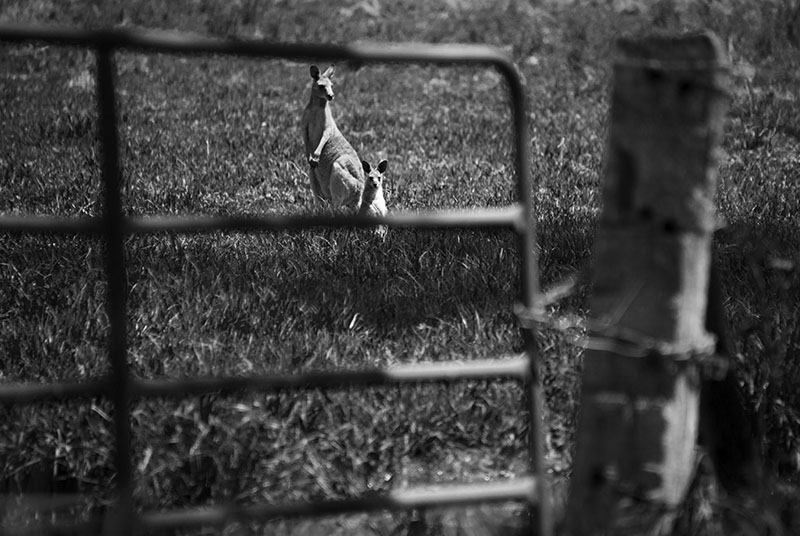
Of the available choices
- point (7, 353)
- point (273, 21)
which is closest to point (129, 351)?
point (7, 353)

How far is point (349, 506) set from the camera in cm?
281

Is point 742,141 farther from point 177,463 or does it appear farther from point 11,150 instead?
point 177,463

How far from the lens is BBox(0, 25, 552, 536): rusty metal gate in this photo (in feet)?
8.79

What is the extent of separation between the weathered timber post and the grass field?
→ 0.26 m

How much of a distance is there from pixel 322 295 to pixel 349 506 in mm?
2636

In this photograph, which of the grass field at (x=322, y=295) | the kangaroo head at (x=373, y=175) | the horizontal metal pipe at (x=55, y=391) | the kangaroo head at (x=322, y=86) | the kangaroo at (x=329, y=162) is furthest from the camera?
the kangaroo head at (x=322, y=86)

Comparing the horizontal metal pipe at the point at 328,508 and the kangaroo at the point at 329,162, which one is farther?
the kangaroo at the point at 329,162

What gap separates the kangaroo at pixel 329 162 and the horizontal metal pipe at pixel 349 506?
20.1ft

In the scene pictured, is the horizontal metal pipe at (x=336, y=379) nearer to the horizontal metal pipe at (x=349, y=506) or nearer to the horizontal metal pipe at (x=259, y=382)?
the horizontal metal pipe at (x=259, y=382)

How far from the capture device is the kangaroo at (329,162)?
8.97m

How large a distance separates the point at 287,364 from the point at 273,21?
1225 cm

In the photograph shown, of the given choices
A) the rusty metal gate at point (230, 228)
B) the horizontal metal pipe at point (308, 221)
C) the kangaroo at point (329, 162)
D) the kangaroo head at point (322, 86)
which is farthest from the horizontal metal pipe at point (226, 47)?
the kangaroo head at point (322, 86)

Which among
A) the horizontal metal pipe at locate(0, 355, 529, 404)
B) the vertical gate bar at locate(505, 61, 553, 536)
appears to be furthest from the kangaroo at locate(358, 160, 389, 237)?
the horizontal metal pipe at locate(0, 355, 529, 404)

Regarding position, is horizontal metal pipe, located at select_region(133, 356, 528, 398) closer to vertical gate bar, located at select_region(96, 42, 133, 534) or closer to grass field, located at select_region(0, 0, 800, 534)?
vertical gate bar, located at select_region(96, 42, 133, 534)
